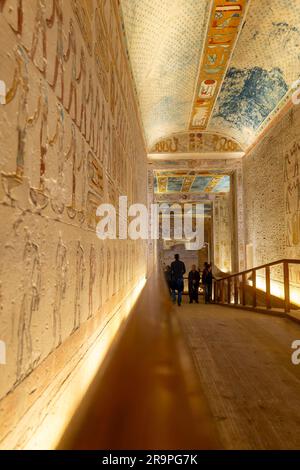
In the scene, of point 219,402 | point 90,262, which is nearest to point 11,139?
point 90,262

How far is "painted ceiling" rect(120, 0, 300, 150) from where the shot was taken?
4645 mm

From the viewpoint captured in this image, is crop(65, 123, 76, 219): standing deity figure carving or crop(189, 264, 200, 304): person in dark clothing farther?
crop(189, 264, 200, 304): person in dark clothing

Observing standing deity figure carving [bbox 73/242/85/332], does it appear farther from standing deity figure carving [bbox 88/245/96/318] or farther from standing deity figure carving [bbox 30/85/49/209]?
standing deity figure carving [bbox 30/85/49/209]

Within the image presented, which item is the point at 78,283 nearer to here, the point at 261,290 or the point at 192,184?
the point at 261,290

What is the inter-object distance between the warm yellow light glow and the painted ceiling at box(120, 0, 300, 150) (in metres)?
4.28

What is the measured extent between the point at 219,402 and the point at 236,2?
5.69m

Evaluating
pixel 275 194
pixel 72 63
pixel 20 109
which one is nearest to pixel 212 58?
pixel 275 194

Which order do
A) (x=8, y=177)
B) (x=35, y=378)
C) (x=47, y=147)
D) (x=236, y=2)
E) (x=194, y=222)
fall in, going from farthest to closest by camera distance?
(x=194, y=222)
(x=236, y=2)
(x=47, y=147)
(x=35, y=378)
(x=8, y=177)

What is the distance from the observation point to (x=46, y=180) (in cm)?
118

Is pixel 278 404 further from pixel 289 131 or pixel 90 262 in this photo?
pixel 289 131

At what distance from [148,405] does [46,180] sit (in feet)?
3.11

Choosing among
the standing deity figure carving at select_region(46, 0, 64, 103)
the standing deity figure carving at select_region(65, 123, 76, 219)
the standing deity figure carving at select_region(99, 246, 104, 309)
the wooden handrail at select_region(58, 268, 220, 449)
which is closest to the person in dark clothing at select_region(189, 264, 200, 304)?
the standing deity figure carving at select_region(99, 246, 104, 309)

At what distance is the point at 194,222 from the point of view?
21.6m

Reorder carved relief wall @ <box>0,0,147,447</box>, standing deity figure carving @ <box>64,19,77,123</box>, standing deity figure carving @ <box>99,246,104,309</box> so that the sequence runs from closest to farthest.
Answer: carved relief wall @ <box>0,0,147,447</box>, standing deity figure carving @ <box>64,19,77,123</box>, standing deity figure carving @ <box>99,246,104,309</box>
